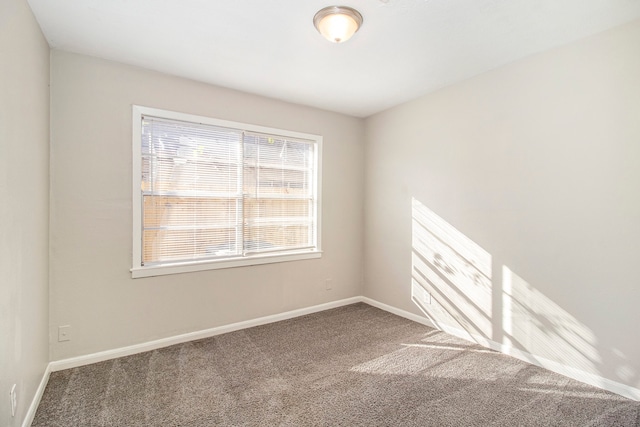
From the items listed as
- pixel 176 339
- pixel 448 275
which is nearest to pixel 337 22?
pixel 448 275

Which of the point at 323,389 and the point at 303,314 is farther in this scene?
the point at 303,314

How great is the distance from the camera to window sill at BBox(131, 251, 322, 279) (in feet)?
9.55

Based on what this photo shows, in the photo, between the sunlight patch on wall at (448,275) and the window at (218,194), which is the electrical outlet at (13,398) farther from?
the sunlight patch on wall at (448,275)

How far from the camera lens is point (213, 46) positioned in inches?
98.9

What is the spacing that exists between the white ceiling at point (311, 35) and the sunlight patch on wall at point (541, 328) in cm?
194

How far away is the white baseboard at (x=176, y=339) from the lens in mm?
2604

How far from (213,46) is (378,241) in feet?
9.69

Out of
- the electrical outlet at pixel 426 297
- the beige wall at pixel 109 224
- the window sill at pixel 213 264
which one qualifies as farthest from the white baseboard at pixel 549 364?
the beige wall at pixel 109 224

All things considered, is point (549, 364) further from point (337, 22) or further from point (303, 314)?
point (337, 22)

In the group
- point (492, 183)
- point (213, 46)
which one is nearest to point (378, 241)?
point (492, 183)

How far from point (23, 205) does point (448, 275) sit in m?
3.58

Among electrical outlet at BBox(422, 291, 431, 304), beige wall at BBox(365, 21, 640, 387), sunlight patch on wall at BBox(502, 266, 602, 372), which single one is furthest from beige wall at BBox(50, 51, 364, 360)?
sunlight patch on wall at BBox(502, 266, 602, 372)

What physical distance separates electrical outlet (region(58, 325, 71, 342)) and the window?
654 mm

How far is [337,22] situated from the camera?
2.07 metres
